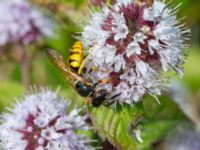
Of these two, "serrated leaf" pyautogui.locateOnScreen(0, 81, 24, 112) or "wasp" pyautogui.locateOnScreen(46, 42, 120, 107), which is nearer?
"wasp" pyautogui.locateOnScreen(46, 42, 120, 107)

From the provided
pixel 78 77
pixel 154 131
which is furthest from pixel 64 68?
pixel 154 131

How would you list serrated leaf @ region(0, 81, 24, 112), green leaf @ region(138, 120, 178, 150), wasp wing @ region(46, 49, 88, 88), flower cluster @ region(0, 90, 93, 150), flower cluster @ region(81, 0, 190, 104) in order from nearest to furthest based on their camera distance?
flower cluster @ region(81, 0, 190, 104), wasp wing @ region(46, 49, 88, 88), flower cluster @ region(0, 90, 93, 150), green leaf @ region(138, 120, 178, 150), serrated leaf @ region(0, 81, 24, 112)

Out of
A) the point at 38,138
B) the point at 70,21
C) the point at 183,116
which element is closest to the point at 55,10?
the point at 70,21

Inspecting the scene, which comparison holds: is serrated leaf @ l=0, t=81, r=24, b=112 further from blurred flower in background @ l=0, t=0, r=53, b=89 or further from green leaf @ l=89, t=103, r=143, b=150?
green leaf @ l=89, t=103, r=143, b=150

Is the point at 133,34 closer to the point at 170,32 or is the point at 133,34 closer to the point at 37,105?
the point at 170,32

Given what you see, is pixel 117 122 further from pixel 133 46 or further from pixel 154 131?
pixel 154 131

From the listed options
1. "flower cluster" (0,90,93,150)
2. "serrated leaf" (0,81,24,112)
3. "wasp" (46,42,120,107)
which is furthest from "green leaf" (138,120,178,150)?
"serrated leaf" (0,81,24,112)
